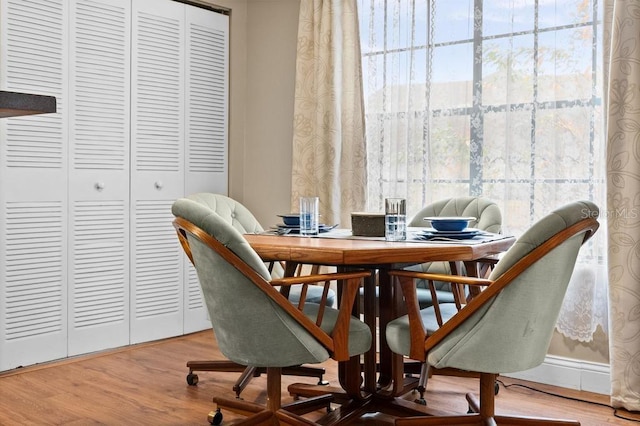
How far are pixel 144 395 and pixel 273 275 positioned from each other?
2.77 ft

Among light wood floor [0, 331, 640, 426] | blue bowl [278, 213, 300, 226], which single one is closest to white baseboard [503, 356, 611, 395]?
light wood floor [0, 331, 640, 426]

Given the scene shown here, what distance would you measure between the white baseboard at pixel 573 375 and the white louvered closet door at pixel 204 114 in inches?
82.4

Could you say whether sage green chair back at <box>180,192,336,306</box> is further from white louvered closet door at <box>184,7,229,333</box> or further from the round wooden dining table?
white louvered closet door at <box>184,7,229,333</box>

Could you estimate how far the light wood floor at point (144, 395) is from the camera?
279 cm

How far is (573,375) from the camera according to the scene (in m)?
3.25

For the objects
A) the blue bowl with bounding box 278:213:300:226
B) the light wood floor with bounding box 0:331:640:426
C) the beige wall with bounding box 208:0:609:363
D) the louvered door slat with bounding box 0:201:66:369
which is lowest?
the light wood floor with bounding box 0:331:640:426

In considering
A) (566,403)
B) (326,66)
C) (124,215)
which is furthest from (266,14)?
(566,403)

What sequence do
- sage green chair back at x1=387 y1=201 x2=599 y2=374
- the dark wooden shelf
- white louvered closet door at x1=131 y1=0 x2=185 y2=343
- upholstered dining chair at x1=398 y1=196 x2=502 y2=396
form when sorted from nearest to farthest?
the dark wooden shelf, sage green chair back at x1=387 y1=201 x2=599 y2=374, upholstered dining chair at x1=398 y1=196 x2=502 y2=396, white louvered closet door at x1=131 y1=0 x2=185 y2=343

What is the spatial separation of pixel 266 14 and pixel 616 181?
8.79 ft

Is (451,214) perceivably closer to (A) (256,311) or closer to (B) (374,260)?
(B) (374,260)

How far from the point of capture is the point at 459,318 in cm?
213

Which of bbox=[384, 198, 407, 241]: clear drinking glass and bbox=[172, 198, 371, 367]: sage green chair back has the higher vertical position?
bbox=[384, 198, 407, 241]: clear drinking glass

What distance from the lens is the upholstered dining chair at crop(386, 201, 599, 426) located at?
2.05m

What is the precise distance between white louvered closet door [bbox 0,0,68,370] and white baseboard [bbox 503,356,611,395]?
2496mm
